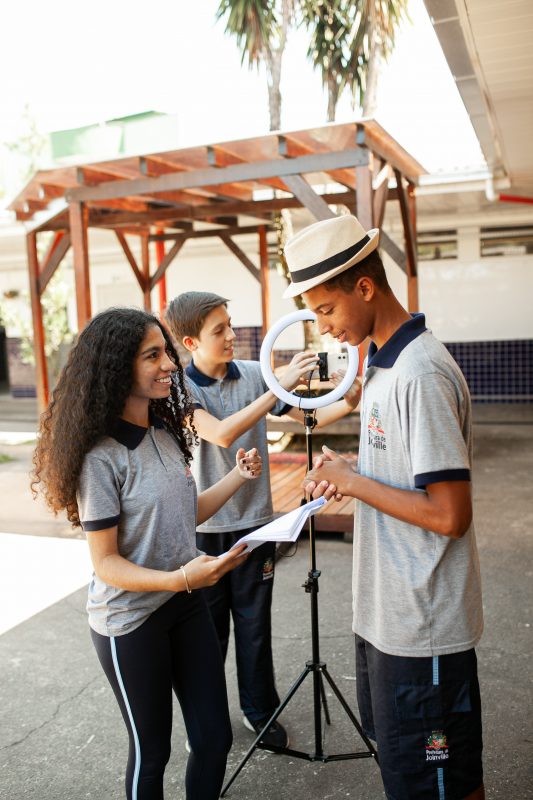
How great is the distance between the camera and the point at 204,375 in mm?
2809

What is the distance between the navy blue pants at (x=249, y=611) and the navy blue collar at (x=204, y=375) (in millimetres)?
591

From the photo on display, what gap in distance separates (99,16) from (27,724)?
103 ft

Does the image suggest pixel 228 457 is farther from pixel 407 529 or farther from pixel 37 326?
pixel 37 326

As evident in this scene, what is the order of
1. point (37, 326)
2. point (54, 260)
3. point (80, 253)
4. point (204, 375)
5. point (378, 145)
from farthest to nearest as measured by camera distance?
Answer: 1. point (37, 326)
2. point (54, 260)
3. point (80, 253)
4. point (378, 145)
5. point (204, 375)

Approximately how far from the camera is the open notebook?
1842 millimetres

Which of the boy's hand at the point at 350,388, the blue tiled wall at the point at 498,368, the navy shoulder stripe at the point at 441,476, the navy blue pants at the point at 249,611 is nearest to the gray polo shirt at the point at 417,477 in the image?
the navy shoulder stripe at the point at 441,476

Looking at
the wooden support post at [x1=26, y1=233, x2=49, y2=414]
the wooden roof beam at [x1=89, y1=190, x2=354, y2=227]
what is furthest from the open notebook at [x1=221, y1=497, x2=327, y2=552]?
the wooden support post at [x1=26, y1=233, x2=49, y2=414]

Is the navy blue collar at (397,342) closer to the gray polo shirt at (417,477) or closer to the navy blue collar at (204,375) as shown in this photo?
the gray polo shirt at (417,477)

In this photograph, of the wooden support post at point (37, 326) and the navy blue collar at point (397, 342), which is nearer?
the navy blue collar at point (397, 342)

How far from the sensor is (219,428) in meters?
2.57

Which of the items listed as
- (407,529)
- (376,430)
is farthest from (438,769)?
(376,430)

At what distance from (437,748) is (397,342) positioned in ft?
3.13

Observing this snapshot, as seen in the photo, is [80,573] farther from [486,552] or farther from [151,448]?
[151,448]

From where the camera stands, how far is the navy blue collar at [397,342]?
65.1 inches
